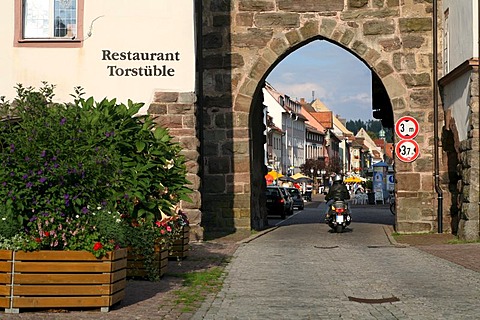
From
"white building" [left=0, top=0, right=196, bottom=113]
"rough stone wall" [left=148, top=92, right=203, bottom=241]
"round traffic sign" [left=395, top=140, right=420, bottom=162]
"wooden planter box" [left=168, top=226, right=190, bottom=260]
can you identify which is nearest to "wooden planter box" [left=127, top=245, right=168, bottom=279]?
"wooden planter box" [left=168, top=226, right=190, bottom=260]

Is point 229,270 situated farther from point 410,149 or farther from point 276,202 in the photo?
point 276,202

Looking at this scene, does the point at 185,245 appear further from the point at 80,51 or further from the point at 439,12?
the point at 439,12

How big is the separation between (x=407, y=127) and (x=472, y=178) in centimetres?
364

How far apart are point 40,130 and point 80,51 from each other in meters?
9.67

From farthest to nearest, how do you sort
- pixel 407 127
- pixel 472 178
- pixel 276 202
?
pixel 276 202 → pixel 407 127 → pixel 472 178

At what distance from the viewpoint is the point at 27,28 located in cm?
1920

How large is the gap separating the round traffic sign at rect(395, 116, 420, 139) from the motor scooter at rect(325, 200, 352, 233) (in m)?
2.94

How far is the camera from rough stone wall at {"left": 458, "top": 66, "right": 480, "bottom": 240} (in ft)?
62.0

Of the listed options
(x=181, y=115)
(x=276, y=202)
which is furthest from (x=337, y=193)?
(x=276, y=202)

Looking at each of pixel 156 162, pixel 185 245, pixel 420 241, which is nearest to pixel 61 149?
pixel 156 162

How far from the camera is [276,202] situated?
39375mm

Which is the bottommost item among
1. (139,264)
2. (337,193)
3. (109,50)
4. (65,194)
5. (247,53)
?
(139,264)

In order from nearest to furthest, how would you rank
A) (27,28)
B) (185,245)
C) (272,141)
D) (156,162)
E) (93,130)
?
(93,130)
(156,162)
(185,245)
(27,28)
(272,141)

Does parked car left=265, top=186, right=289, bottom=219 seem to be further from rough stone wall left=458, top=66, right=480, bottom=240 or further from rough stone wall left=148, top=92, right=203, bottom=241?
rough stone wall left=148, top=92, right=203, bottom=241
